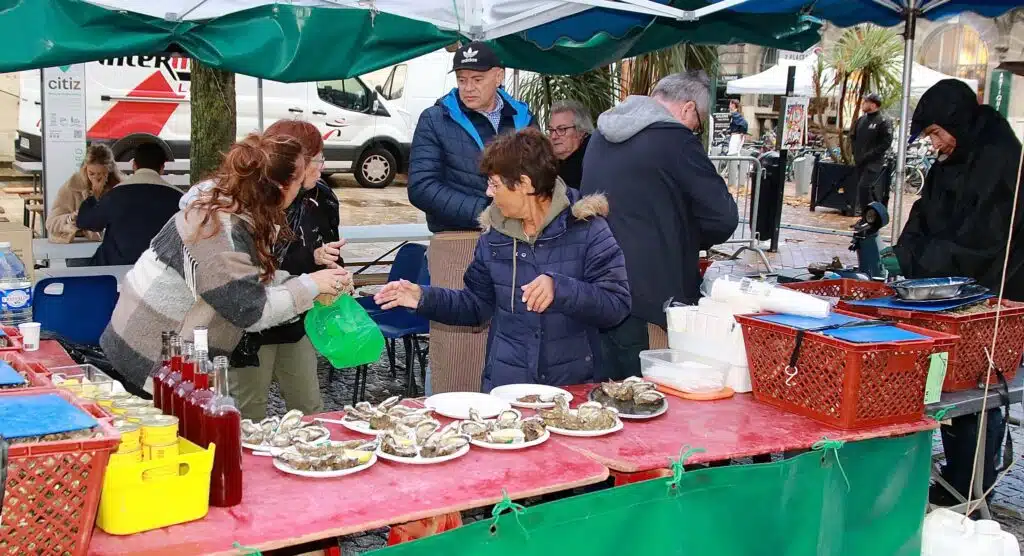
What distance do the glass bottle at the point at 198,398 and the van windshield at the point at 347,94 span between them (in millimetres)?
13843

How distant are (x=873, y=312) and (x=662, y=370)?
0.92 meters

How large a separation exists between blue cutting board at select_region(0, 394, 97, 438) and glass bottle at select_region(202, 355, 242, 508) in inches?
11.3

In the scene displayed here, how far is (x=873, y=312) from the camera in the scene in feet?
12.3

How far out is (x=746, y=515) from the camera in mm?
2756

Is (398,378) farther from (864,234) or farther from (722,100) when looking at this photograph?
(722,100)

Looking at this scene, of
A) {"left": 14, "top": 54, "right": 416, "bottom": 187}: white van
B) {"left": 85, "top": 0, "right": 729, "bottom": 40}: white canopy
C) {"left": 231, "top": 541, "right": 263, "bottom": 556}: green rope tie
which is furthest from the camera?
Result: {"left": 14, "top": 54, "right": 416, "bottom": 187}: white van

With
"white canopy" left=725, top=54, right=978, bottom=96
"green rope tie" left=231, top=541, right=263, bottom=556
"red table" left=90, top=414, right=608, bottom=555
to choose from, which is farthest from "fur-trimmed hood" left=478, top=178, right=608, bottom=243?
"white canopy" left=725, top=54, right=978, bottom=96

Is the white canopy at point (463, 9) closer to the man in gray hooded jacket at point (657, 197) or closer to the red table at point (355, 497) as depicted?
the man in gray hooded jacket at point (657, 197)

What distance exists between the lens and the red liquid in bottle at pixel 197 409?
2.23 meters

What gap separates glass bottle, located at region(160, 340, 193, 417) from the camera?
2.38 meters

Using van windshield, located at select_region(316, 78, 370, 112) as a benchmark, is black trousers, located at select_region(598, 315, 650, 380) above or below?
below

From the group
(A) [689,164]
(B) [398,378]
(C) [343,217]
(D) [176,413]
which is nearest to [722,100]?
(C) [343,217]

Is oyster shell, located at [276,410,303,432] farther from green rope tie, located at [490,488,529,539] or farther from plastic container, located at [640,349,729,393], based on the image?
plastic container, located at [640,349,729,393]

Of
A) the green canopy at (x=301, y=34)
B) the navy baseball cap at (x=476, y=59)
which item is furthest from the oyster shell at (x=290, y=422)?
the green canopy at (x=301, y=34)
